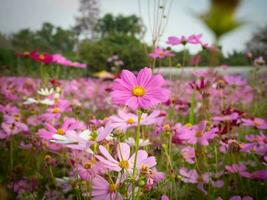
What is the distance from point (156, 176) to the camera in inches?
31.1

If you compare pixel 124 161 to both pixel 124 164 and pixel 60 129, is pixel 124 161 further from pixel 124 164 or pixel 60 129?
pixel 60 129

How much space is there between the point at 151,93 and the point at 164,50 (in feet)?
2.55

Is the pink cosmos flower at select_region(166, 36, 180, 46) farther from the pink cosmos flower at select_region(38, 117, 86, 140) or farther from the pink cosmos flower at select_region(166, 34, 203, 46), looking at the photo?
the pink cosmos flower at select_region(38, 117, 86, 140)

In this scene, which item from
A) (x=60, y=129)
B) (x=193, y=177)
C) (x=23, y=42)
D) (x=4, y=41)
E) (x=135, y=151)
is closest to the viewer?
(x=135, y=151)

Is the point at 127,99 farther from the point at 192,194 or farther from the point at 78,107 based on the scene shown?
the point at 192,194

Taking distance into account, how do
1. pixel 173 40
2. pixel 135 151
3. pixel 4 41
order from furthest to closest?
pixel 4 41, pixel 173 40, pixel 135 151

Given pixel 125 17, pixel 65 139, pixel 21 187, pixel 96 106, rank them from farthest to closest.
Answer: pixel 125 17, pixel 96 106, pixel 21 187, pixel 65 139

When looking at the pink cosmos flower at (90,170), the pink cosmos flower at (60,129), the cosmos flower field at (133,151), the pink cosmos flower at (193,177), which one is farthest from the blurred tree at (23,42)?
the pink cosmos flower at (90,170)

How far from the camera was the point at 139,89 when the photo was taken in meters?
0.69

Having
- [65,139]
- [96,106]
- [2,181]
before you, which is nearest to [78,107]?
[65,139]

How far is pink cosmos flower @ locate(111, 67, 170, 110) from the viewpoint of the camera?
2.17ft

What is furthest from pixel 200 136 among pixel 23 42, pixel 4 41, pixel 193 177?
pixel 4 41

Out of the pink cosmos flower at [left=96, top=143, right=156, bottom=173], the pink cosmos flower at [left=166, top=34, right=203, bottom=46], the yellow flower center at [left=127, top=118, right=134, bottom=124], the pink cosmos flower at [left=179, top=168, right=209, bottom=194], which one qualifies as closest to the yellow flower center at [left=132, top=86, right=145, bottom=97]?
the pink cosmos flower at [left=96, top=143, right=156, bottom=173]

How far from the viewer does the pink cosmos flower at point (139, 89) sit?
2.17ft
